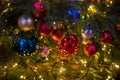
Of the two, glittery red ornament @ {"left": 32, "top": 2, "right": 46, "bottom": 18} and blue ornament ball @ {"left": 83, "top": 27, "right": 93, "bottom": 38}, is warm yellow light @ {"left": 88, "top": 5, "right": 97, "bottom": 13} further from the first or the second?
glittery red ornament @ {"left": 32, "top": 2, "right": 46, "bottom": 18}

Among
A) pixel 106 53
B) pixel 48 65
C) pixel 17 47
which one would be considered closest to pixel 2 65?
pixel 17 47

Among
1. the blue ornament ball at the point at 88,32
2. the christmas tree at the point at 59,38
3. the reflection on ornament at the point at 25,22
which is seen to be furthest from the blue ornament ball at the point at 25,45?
the blue ornament ball at the point at 88,32

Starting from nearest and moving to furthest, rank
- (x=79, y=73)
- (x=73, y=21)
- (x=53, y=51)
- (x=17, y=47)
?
(x=73, y=21) < (x=17, y=47) < (x=53, y=51) < (x=79, y=73)

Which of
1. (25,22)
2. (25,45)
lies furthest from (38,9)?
(25,45)

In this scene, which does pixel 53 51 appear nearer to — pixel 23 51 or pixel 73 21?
pixel 23 51

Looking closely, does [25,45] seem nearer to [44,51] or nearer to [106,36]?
[44,51]

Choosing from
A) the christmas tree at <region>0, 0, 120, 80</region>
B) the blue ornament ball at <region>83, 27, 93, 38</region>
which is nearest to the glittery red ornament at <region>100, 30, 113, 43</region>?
the christmas tree at <region>0, 0, 120, 80</region>

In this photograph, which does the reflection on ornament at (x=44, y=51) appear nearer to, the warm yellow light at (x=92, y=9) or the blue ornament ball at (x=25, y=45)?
the blue ornament ball at (x=25, y=45)
